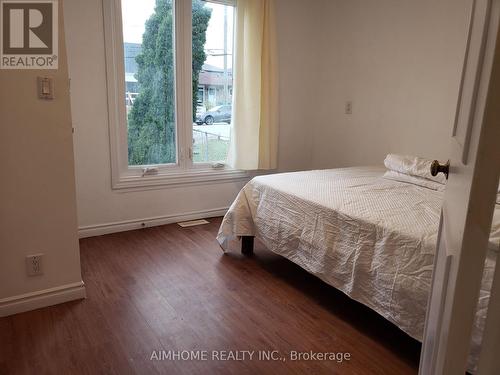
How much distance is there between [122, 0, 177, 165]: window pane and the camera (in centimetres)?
317

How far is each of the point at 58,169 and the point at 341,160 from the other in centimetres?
280

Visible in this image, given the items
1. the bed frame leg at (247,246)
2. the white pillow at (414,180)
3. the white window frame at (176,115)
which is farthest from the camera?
the white window frame at (176,115)

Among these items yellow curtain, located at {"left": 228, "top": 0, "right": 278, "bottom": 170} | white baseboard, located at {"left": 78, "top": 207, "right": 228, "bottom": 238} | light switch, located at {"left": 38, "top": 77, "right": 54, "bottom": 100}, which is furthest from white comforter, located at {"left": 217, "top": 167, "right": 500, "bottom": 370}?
light switch, located at {"left": 38, "top": 77, "right": 54, "bottom": 100}

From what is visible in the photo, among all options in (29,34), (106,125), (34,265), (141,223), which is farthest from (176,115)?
(34,265)

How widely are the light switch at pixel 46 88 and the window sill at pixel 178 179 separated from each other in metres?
1.38

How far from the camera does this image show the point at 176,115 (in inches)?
137

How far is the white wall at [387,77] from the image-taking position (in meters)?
2.91

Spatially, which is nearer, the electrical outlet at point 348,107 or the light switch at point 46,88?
the light switch at point 46,88

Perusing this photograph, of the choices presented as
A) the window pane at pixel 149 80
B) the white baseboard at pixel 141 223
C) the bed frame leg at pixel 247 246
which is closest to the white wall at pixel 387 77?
the white baseboard at pixel 141 223

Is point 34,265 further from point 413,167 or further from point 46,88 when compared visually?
point 413,167

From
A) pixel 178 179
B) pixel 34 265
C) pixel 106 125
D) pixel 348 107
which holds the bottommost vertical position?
pixel 34 265

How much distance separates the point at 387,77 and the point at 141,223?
104 inches

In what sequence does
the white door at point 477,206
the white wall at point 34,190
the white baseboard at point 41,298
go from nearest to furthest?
the white door at point 477,206, the white wall at point 34,190, the white baseboard at point 41,298

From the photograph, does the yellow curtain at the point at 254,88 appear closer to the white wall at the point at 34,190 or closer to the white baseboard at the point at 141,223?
the white baseboard at the point at 141,223
